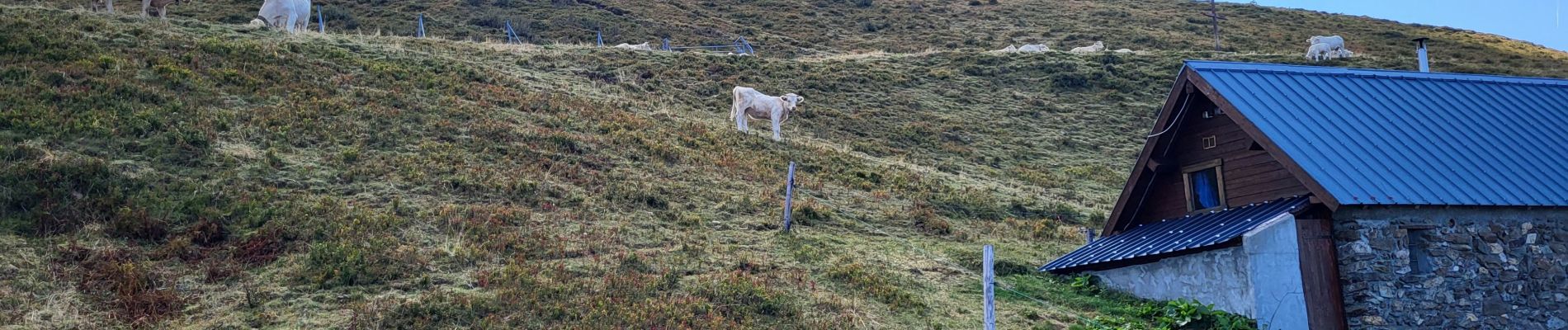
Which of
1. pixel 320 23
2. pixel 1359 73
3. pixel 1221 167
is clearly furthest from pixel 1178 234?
pixel 320 23

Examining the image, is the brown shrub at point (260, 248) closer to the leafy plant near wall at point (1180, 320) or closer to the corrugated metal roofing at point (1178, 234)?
the leafy plant near wall at point (1180, 320)

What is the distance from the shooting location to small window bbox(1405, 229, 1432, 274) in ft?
48.4

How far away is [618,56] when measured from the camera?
136 ft

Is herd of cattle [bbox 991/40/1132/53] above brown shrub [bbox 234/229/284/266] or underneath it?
above

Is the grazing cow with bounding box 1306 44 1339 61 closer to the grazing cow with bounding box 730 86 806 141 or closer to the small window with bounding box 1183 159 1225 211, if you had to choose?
the grazing cow with bounding box 730 86 806 141

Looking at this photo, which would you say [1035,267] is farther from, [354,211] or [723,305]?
[354,211]

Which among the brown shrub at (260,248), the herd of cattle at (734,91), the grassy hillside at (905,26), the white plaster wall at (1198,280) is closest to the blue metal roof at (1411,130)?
the white plaster wall at (1198,280)

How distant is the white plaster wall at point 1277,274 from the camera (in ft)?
48.1

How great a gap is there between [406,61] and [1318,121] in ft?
78.6

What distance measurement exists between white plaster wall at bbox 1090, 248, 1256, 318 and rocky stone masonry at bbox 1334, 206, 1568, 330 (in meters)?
1.20

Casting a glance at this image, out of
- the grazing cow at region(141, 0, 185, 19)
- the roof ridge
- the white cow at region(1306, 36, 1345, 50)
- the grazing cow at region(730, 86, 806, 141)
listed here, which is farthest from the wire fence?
the white cow at region(1306, 36, 1345, 50)

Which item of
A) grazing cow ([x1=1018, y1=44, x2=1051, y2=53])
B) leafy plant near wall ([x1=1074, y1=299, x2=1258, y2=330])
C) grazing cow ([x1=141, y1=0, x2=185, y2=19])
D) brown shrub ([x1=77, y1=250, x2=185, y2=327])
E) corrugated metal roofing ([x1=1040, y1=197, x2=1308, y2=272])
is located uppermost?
grazing cow ([x1=141, y1=0, x2=185, y2=19])

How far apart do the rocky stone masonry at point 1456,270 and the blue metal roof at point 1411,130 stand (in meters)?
0.32

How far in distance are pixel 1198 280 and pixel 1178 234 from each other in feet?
2.69
